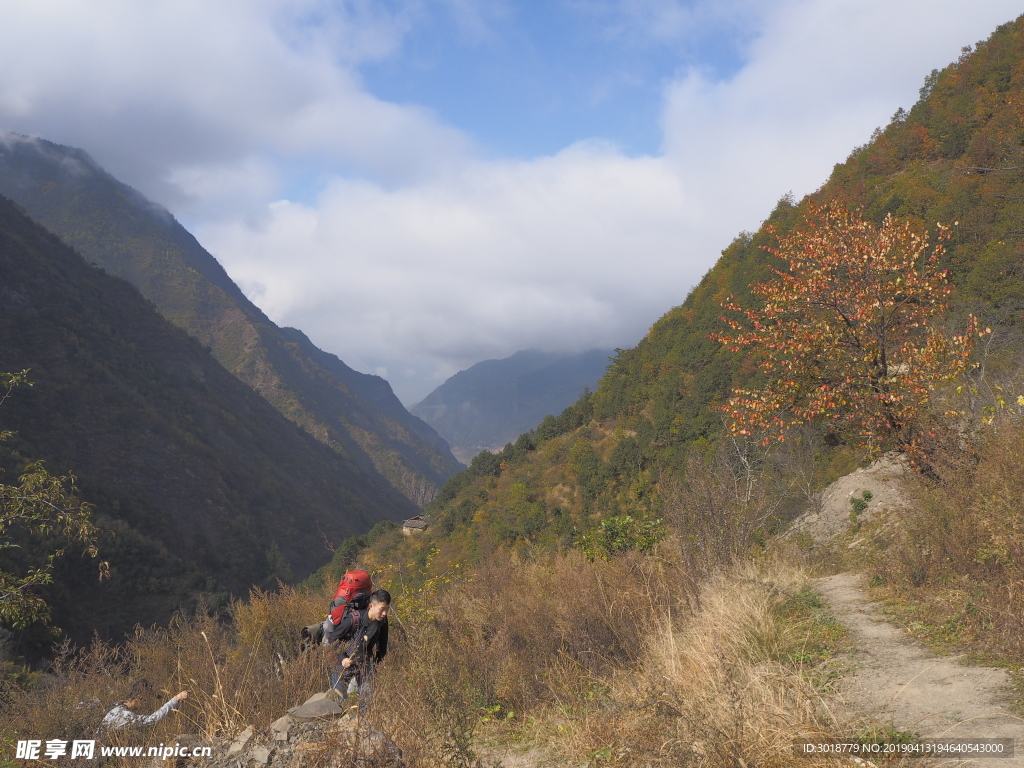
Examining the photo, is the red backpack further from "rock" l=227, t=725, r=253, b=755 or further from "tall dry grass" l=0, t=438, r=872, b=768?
"rock" l=227, t=725, r=253, b=755

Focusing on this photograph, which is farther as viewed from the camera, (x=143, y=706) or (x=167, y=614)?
(x=167, y=614)

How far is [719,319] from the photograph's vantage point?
20469mm

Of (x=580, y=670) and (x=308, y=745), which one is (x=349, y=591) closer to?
(x=308, y=745)

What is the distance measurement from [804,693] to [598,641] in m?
2.28

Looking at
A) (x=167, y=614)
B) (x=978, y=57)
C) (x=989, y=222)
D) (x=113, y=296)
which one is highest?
(x=113, y=296)

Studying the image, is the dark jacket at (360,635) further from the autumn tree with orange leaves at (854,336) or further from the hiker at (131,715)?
the autumn tree with orange leaves at (854,336)

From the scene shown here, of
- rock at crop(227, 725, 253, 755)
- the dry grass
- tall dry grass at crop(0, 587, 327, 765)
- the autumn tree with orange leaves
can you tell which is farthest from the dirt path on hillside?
tall dry grass at crop(0, 587, 327, 765)

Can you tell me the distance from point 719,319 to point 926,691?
1861 centimetres

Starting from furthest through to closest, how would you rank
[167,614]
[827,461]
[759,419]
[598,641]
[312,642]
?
[167,614], [827,461], [759,419], [598,641], [312,642]

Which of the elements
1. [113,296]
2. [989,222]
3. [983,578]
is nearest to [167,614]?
[983,578]

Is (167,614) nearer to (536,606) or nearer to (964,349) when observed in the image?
(536,606)

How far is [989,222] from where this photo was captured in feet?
72.0

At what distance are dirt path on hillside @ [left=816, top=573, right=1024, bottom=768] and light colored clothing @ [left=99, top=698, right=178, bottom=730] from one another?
489cm

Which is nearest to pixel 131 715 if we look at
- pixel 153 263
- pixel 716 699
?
pixel 716 699
